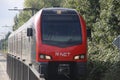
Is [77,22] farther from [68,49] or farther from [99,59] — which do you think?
[99,59]

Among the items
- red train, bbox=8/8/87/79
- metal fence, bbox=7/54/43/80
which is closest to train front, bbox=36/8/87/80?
red train, bbox=8/8/87/79

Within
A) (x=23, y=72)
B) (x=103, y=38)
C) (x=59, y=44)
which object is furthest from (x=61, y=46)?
(x=103, y=38)

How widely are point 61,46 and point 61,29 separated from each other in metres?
0.70

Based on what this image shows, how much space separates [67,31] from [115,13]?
506 centimetres

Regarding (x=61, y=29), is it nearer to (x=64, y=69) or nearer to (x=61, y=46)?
(x=61, y=46)

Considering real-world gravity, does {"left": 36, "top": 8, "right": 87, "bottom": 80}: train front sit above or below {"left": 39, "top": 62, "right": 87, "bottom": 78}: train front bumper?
above

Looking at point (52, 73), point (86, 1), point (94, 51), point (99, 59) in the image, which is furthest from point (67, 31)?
point (86, 1)

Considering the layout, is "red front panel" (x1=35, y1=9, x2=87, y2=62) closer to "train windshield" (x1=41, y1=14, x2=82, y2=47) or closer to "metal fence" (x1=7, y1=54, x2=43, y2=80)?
"train windshield" (x1=41, y1=14, x2=82, y2=47)

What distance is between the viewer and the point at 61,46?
17922 millimetres

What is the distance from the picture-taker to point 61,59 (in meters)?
17.8

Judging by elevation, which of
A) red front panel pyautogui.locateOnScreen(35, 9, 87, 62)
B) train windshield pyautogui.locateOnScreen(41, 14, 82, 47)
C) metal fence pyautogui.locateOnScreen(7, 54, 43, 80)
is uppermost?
train windshield pyautogui.locateOnScreen(41, 14, 82, 47)

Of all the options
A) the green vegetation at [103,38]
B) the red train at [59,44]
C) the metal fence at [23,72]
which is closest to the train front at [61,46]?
the red train at [59,44]

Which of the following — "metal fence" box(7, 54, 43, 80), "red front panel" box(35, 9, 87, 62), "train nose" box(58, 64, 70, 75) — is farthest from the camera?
"train nose" box(58, 64, 70, 75)

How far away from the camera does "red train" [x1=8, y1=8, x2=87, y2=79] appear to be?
58.5 ft
